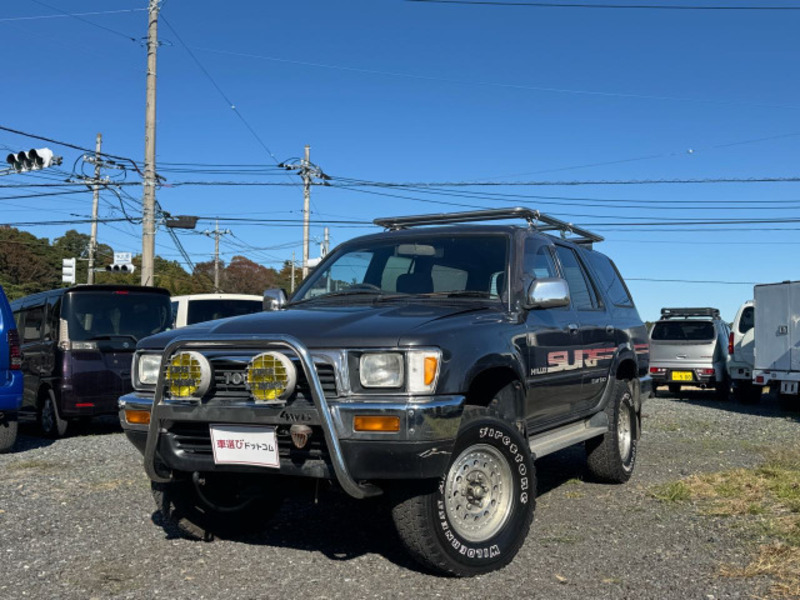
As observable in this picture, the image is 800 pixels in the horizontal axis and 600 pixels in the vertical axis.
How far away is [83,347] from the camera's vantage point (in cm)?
940

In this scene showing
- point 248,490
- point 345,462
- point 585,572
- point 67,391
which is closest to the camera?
point 345,462

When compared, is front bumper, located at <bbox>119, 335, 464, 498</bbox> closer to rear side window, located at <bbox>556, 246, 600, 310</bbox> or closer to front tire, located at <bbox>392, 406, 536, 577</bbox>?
front tire, located at <bbox>392, 406, 536, 577</bbox>

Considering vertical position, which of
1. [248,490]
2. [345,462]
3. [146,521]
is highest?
[345,462]

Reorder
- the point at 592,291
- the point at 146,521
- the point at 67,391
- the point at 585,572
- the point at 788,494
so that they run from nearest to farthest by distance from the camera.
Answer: the point at 585,572 → the point at 146,521 → the point at 788,494 → the point at 592,291 → the point at 67,391

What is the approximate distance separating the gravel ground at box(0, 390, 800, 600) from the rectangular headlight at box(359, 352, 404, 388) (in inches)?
40.2

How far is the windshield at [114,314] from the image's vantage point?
375 inches

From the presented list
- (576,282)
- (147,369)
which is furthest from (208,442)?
(576,282)

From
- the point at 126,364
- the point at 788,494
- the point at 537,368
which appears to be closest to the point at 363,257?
the point at 537,368

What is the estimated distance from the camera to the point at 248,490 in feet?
15.3

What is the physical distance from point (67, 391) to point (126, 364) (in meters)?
0.73

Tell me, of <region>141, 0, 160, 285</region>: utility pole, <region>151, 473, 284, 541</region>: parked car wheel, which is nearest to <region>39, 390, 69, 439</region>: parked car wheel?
<region>151, 473, 284, 541</region>: parked car wheel

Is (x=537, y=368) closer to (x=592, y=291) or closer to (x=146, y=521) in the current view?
(x=592, y=291)

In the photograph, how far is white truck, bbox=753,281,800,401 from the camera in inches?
502

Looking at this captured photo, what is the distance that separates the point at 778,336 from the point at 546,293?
10091mm
